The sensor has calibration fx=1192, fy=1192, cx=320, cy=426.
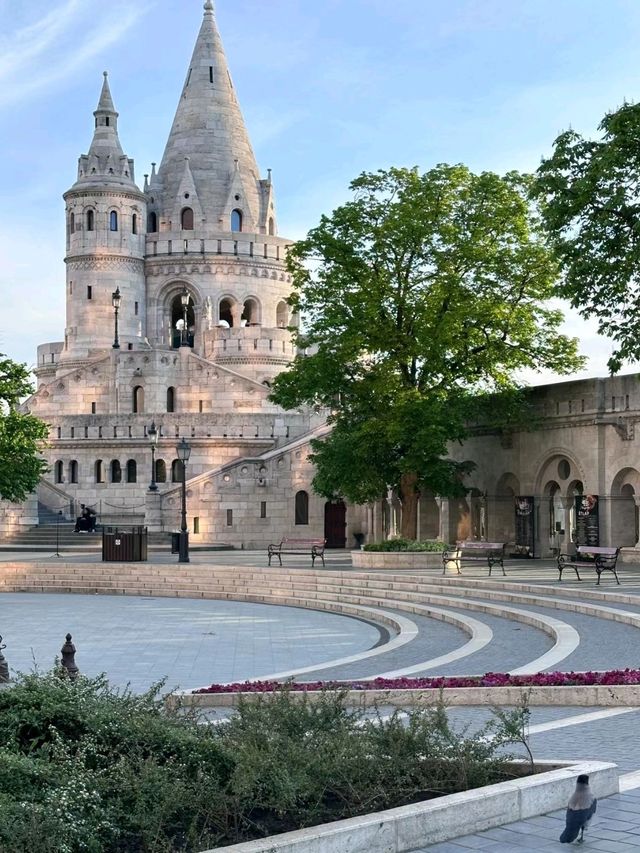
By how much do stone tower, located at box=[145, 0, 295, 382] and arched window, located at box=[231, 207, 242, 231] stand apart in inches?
2.8

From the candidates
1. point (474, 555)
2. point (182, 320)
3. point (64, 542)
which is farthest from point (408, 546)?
point (182, 320)

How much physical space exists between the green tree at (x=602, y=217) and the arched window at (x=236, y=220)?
5881 centimetres

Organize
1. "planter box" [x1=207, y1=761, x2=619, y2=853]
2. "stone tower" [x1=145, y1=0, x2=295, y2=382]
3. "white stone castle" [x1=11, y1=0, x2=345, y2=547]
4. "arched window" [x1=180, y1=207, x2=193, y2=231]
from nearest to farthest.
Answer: "planter box" [x1=207, y1=761, x2=619, y2=853] → "white stone castle" [x1=11, y1=0, x2=345, y2=547] → "stone tower" [x1=145, y1=0, x2=295, y2=382] → "arched window" [x1=180, y1=207, x2=193, y2=231]

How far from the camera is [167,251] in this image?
8006 cm

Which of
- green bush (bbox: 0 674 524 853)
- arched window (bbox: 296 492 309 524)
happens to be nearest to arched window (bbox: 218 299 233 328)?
arched window (bbox: 296 492 309 524)

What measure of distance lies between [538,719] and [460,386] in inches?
940

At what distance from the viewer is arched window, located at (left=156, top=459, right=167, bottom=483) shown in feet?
202

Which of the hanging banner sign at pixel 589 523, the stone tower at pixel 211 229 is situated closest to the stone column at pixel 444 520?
the hanging banner sign at pixel 589 523

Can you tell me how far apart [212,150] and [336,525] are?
40.6m

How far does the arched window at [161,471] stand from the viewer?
61438mm

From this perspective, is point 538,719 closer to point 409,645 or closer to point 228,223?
point 409,645

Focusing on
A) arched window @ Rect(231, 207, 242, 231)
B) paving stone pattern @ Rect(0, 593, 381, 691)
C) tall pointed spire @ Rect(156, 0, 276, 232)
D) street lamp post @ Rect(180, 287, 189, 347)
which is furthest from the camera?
arched window @ Rect(231, 207, 242, 231)

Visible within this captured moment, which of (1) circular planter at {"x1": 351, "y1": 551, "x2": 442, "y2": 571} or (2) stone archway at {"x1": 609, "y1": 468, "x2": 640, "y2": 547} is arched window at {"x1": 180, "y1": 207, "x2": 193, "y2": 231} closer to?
(1) circular planter at {"x1": 351, "y1": 551, "x2": 442, "y2": 571}

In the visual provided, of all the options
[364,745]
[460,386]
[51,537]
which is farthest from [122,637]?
[51,537]
